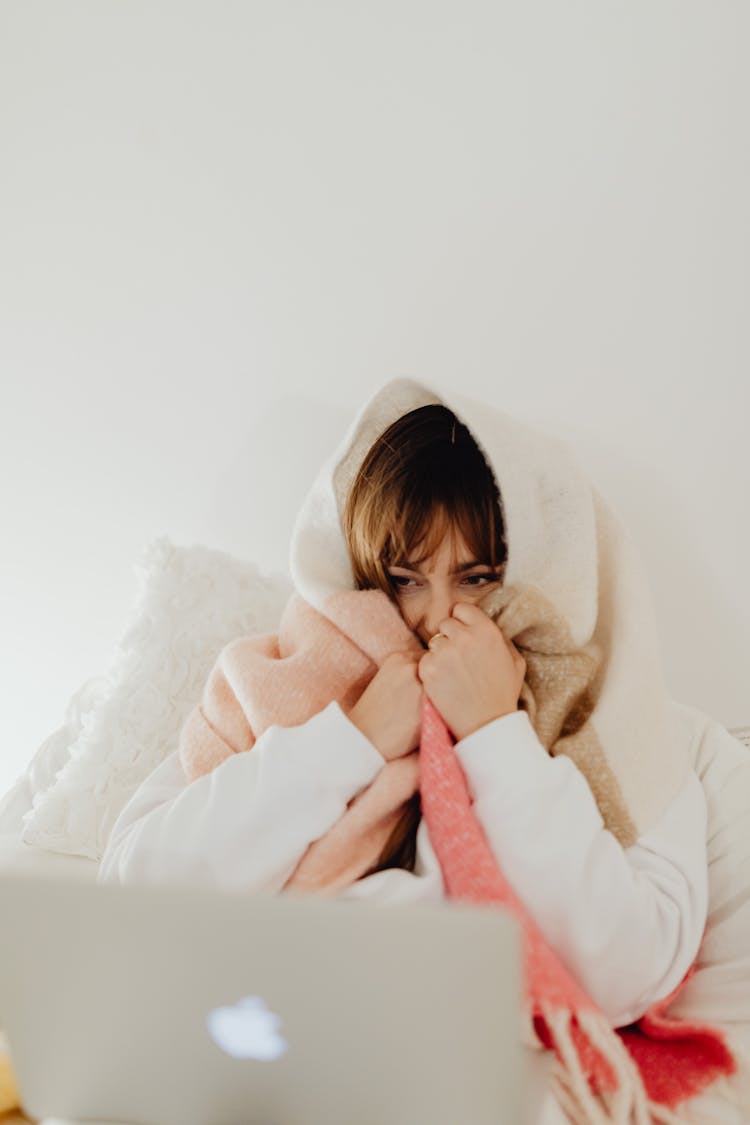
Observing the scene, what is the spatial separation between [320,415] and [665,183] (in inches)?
21.9

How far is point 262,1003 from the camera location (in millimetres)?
630

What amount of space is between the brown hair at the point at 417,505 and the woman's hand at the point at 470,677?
0.10 m

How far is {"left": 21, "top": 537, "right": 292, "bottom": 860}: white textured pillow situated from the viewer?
1198 millimetres

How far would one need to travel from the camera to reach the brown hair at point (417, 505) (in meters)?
1.08

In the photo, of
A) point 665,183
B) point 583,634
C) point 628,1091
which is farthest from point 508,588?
point 665,183

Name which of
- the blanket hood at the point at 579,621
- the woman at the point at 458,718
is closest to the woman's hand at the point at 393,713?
the woman at the point at 458,718

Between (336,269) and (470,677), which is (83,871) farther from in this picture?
(336,269)

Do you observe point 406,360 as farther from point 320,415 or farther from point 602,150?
point 602,150

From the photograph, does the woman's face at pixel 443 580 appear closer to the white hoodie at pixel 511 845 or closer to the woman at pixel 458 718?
the woman at pixel 458 718

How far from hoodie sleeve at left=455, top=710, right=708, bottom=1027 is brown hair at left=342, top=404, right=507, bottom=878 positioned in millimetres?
152

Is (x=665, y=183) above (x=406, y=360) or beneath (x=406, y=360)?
above

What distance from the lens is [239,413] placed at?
1571 millimetres

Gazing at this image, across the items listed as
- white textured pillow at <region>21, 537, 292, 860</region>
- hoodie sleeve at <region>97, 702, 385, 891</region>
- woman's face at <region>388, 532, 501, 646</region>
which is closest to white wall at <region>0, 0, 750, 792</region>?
white textured pillow at <region>21, 537, 292, 860</region>

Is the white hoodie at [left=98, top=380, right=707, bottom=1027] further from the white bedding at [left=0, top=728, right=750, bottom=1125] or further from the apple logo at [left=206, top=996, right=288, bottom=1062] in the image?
the apple logo at [left=206, top=996, right=288, bottom=1062]
